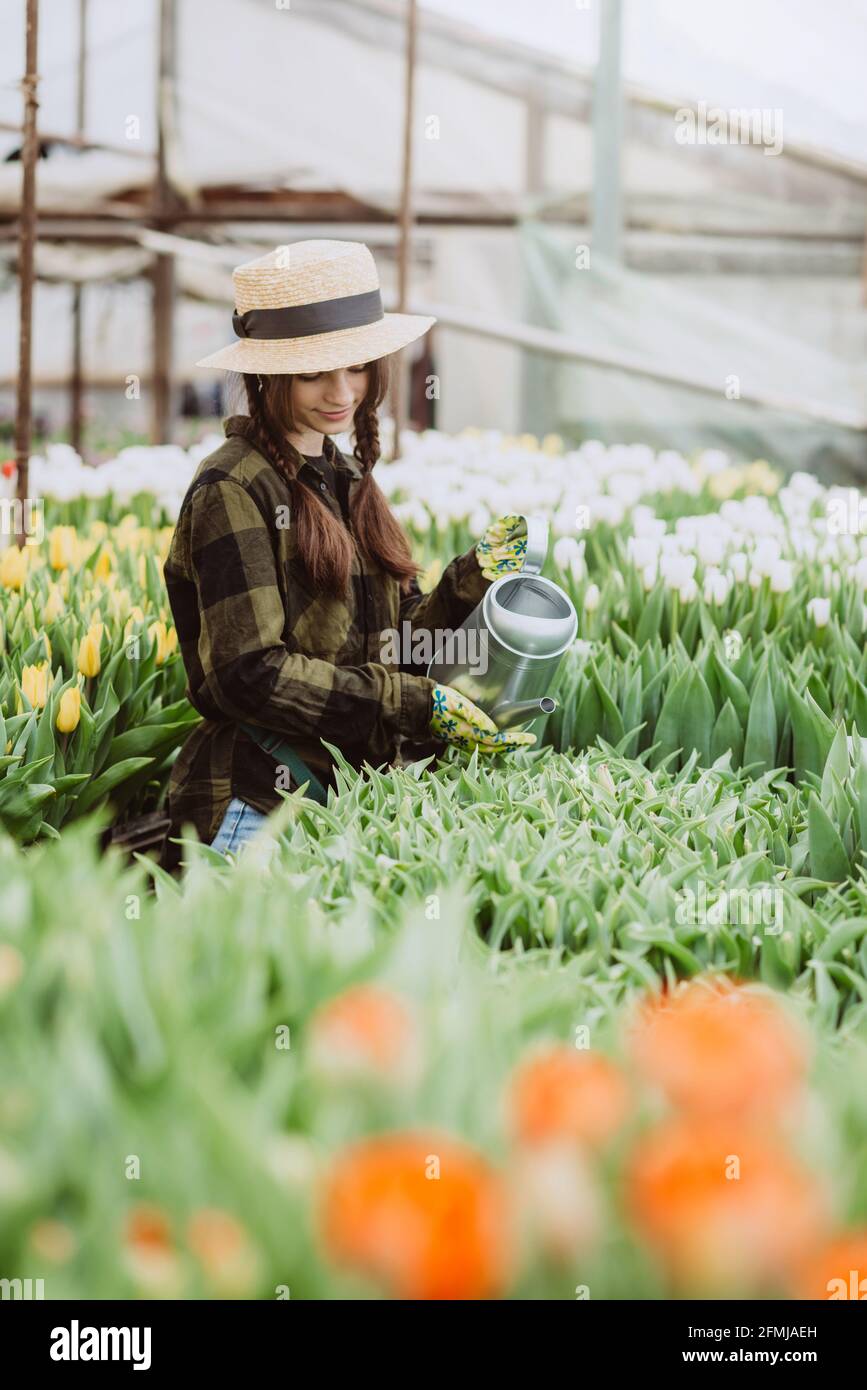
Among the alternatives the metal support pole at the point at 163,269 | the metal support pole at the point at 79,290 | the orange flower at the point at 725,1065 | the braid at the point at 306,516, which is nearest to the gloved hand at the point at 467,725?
the braid at the point at 306,516

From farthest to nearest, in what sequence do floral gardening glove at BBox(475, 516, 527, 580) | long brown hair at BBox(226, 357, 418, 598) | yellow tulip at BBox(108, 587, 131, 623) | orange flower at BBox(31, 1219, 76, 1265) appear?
yellow tulip at BBox(108, 587, 131, 623), floral gardening glove at BBox(475, 516, 527, 580), long brown hair at BBox(226, 357, 418, 598), orange flower at BBox(31, 1219, 76, 1265)

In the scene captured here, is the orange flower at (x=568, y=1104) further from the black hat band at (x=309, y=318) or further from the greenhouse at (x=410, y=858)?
the black hat band at (x=309, y=318)

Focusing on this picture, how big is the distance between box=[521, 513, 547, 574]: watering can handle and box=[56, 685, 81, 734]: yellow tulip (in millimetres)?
875

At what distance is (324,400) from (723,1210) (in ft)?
6.32

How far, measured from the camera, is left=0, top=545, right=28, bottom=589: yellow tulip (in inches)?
132

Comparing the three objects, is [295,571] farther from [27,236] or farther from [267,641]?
[27,236]

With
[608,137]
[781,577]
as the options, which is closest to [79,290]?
[608,137]

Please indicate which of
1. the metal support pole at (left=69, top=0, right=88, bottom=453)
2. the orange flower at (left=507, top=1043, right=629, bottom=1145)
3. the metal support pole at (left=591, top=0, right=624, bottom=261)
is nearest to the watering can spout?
the orange flower at (left=507, top=1043, right=629, bottom=1145)

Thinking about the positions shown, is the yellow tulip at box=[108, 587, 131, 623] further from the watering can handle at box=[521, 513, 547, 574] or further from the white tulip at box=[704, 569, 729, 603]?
the white tulip at box=[704, 569, 729, 603]

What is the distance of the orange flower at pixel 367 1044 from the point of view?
0.82 m

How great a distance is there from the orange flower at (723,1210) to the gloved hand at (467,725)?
5.26ft

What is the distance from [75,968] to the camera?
1.03m

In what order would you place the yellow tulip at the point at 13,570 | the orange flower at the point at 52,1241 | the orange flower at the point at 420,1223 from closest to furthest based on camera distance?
the orange flower at the point at 420,1223
the orange flower at the point at 52,1241
the yellow tulip at the point at 13,570

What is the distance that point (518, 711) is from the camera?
94.5 inches
